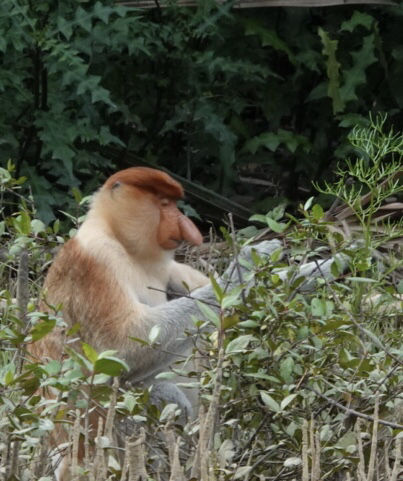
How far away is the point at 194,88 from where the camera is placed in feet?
25.2

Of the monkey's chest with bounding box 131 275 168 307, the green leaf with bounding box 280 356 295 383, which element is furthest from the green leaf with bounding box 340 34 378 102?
the green leaf with bounding box 280 356 295 383

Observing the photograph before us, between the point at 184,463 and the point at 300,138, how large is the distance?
14.0ft

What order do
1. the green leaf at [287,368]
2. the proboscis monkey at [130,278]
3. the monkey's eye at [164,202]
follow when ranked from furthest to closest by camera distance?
the monkey's eye at [164,202] < the proboscis monkey at [130,278] < the green leaf at [287,368]

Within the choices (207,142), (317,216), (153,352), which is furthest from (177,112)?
(317,216)

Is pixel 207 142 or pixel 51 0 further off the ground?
pixel 51 0

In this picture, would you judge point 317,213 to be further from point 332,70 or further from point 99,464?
point 332,70

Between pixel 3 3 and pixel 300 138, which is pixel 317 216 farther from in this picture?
pixel 300 138

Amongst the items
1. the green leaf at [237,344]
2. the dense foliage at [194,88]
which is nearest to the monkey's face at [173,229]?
the green leaf at [237,344]

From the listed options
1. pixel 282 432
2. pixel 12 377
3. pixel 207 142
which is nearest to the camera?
pixel 12 377

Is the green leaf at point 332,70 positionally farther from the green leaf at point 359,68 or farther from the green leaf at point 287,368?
the green leaf at point 287,368

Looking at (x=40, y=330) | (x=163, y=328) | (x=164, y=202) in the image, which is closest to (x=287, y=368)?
(x=40, y=330)

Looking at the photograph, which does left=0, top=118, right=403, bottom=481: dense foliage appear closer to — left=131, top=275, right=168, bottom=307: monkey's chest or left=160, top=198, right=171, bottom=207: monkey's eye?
left=131, top=275, right=168, bottom=307: monkey's chest

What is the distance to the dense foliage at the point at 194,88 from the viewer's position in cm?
698

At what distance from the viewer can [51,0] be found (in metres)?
7.02
